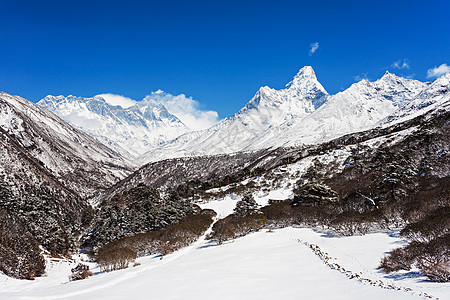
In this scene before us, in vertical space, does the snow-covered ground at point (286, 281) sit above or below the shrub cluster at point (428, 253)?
below

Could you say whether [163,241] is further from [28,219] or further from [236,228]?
[28,219]

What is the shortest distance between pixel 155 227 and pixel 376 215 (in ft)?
126

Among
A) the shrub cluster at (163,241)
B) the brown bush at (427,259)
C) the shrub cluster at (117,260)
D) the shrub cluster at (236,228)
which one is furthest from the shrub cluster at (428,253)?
the shrub cluster at (163,241)

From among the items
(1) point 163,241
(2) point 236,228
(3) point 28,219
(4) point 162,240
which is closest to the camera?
(2) point 236,228

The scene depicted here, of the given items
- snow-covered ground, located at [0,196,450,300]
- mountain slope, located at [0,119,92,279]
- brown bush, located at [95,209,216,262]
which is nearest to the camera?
snow-covered ground, located at [0,196,450,300]

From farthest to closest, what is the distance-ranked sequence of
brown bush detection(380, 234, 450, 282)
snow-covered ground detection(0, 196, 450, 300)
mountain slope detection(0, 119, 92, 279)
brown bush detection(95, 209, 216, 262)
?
brown bush detection(95, 209, 216, 262), mountain slope detection(0, 119, 92, 279), brown bush detection(380, 234, 450, 282), snow-covered ground detection(0, 196, 450, 300)

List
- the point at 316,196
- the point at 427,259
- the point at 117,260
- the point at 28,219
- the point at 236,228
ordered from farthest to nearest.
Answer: the point at 28,219 → the point at 316,196 → the point at 236,228 → the point at 117,260 → the point at 427,259

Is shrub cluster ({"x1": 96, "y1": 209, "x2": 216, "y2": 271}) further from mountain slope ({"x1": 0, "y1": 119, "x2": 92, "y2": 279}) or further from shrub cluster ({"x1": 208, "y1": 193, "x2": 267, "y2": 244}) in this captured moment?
mountain slope ({"x1": 0, "y1": 119, "x2": 92, "y2": 279})

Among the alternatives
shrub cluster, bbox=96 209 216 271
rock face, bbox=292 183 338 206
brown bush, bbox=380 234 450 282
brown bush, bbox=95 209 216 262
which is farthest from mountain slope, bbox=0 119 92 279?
rock face, bbox=292 183 338 206

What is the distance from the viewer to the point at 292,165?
8844 centimetres

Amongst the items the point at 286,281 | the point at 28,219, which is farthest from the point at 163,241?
the point at 28,219

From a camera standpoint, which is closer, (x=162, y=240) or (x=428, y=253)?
(x=428, y=253)

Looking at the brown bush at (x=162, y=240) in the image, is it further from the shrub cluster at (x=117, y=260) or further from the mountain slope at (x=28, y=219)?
the mountain slope at (x=28, y=219)

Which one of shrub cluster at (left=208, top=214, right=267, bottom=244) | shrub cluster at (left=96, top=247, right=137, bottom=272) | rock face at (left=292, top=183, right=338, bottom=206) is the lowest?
shrub cluster at (left=96, top=247, right=137, bottom=272)
